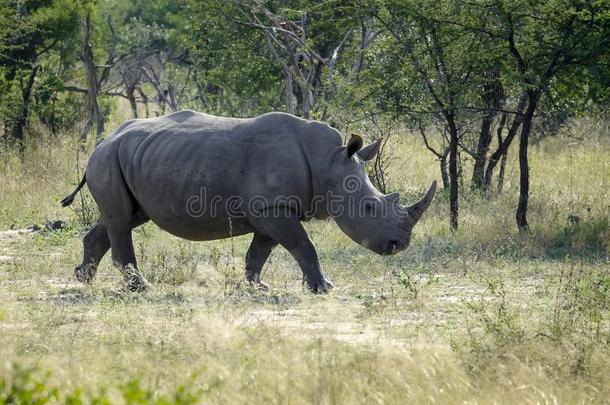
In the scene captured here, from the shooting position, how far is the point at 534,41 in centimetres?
1341

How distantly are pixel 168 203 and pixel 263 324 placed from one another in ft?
10.2

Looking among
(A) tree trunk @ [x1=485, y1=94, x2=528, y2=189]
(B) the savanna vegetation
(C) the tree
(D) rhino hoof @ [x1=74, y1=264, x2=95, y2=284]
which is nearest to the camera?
(B) the savanna vegetation

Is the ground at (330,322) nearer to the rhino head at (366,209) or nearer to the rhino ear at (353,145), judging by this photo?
the rhino head at (366,209)

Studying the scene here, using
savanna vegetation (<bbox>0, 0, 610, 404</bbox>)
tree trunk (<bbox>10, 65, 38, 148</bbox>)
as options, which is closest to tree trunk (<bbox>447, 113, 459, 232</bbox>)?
savanna vegetation (<bbox>0, 0, 610, 404</bbox>)

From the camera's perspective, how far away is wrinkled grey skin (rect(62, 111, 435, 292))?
32.9 feet

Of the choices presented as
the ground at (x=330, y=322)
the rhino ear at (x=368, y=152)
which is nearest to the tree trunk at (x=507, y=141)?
the ground at (x=330, y=322)

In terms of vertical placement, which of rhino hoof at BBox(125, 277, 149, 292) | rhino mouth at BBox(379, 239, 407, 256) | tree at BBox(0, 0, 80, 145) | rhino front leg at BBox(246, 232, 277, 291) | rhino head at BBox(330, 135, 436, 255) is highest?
tree at BBox(0, 0, 80, 145)

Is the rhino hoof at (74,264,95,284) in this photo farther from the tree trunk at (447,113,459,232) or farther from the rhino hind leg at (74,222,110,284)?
the tree trunk at (447,113,459,232)

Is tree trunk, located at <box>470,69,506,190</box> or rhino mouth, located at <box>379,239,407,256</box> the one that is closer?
rhino mouth, located at <box>379,239,407,256</box>

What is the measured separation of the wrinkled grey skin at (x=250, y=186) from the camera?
1004cm

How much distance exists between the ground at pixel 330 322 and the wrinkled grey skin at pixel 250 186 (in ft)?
1.22

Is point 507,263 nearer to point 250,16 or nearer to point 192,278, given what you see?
point 192,278

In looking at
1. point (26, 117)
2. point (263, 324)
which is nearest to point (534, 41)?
point (263, 324)

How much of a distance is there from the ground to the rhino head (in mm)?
366
